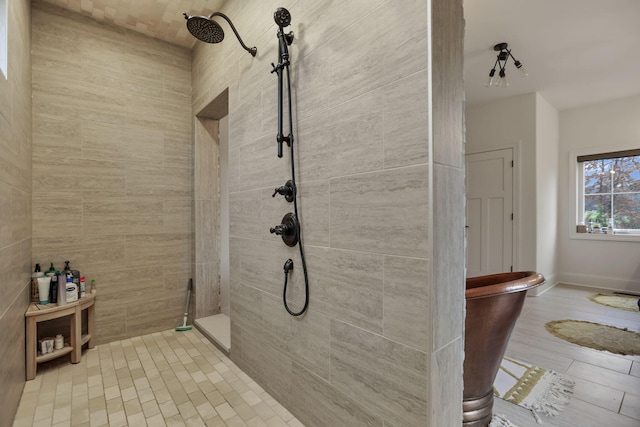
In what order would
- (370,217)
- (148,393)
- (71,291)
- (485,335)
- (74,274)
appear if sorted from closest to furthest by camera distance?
(370,217) < (485,335) < (148,393) < (71,291) < (74,274)

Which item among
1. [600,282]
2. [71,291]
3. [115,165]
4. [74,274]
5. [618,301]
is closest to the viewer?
[71,291]

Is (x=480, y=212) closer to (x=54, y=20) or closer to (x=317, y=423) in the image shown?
(x=317, y=423)

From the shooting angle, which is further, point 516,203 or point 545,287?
point 545,287

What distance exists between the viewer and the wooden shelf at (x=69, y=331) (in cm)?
205

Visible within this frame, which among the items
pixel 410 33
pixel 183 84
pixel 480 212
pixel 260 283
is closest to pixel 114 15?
pixel 183 84

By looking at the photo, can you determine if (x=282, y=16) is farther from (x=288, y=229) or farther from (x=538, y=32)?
(x=538, y=32)

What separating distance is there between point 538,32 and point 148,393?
163 inches

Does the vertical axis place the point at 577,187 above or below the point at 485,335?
above

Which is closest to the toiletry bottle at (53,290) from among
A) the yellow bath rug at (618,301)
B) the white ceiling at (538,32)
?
the white ceiling at (538,32)

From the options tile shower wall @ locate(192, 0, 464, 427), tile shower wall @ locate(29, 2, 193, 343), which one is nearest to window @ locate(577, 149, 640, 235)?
tile shower wall @ locate(192, 0, 464, 427)

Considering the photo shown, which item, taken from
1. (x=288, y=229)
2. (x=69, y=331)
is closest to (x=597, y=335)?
(x=288, y=229)

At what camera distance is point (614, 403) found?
179cm

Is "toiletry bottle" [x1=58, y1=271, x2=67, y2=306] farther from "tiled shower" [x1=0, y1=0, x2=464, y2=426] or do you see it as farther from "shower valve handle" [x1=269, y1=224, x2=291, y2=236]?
"shower valve handle" [x1=269, y1=224, x2=291, y2=236]

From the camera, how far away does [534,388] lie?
1945 millimetres
